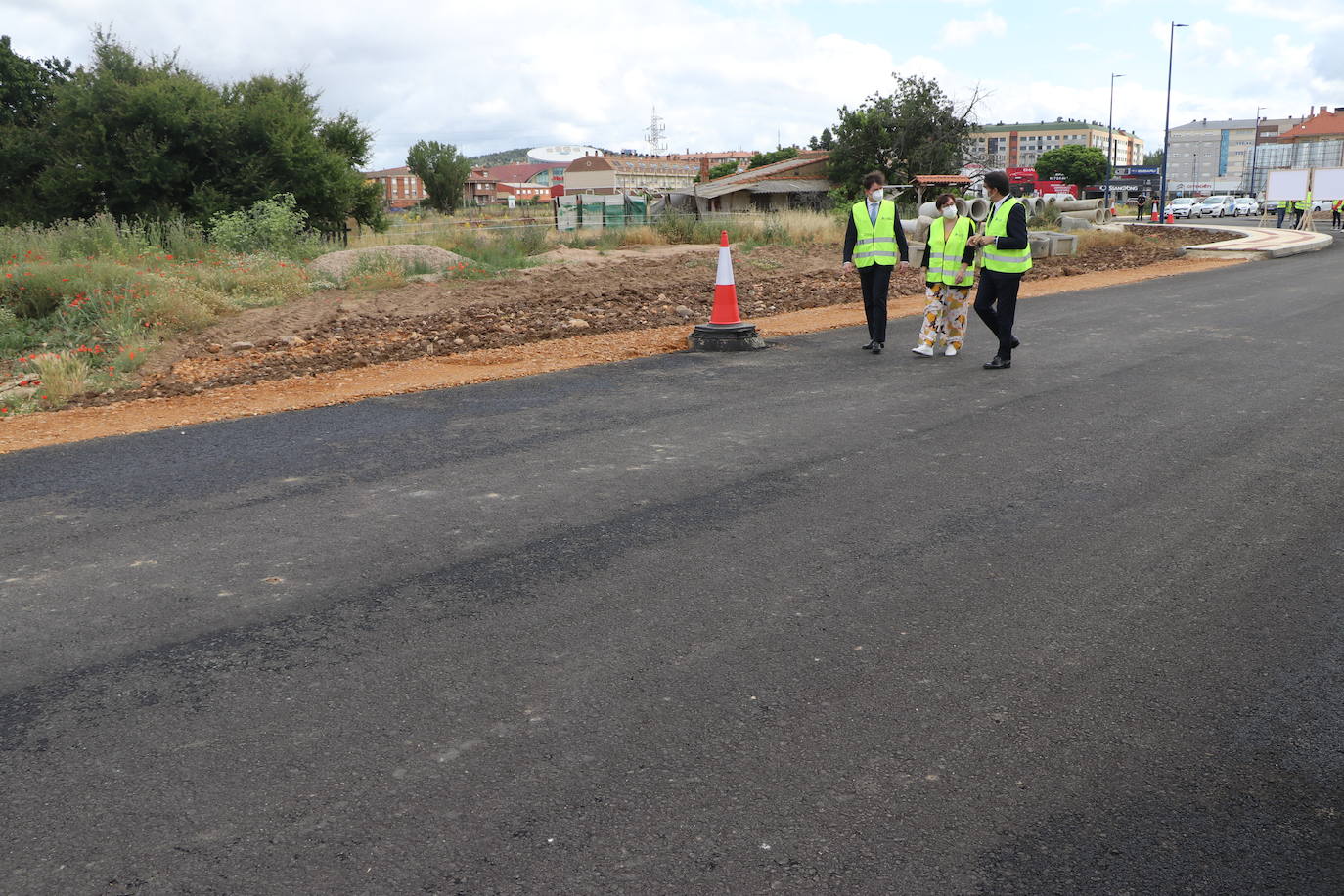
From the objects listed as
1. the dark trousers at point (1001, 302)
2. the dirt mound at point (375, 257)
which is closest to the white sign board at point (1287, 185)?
the dirt mound at point (375, 257)

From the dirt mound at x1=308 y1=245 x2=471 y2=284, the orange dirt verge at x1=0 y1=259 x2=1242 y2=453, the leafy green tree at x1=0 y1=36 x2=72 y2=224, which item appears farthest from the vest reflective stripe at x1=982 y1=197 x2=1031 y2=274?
the leafy green tree at x1=0 y1=36 x2=72 y2=224

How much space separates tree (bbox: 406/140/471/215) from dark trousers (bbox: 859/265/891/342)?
53990 mm

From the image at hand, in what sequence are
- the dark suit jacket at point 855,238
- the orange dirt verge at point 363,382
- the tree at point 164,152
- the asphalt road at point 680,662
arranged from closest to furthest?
the asphalt road at point 680,662
the orange dirt verge at point 363,382
the dark suit jacket at point 855,238
the tree at point 164,152

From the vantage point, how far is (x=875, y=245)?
402 inches

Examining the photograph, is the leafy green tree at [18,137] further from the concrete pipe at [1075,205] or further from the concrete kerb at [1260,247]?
the concrete pipe at [1075,205]

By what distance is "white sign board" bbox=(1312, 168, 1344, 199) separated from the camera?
39.4 meters

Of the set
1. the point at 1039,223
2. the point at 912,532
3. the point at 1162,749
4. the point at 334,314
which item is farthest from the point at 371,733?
the point at 1039,223

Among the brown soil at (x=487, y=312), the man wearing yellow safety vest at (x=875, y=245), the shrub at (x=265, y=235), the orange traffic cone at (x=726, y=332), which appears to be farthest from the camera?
the shrub at (x=265, y=235)

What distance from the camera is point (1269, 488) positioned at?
18.2 ft

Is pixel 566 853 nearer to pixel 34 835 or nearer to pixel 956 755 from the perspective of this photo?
pixel 956 755

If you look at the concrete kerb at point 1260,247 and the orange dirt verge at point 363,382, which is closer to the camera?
the orange dirt verge at point 363,382

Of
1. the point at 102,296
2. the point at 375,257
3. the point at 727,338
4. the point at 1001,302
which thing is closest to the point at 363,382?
the point at 727,338

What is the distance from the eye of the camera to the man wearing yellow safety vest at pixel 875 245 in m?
10.1

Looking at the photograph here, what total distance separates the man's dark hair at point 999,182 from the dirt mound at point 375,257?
10.7 metres
